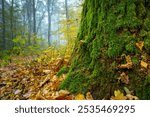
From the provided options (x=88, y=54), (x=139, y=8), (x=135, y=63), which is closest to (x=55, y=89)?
(x=88, y=54)

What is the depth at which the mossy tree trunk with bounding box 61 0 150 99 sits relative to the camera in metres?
2.97

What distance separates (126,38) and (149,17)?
0.42 m

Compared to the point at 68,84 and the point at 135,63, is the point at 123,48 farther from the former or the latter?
the point at 68,84

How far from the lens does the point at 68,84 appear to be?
3.40 meters

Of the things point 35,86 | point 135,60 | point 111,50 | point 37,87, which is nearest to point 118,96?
point 135,60

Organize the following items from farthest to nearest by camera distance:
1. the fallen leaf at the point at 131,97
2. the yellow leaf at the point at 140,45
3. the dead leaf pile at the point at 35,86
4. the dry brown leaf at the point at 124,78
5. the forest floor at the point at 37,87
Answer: the dead leaf pile at the point at 35,86 → the forest floor at the point at 37,87 → the yellow leaf at the point at 140,45 → the dry brown leaf at the point at 124,78 → the fallen leaf at the point at 131,97

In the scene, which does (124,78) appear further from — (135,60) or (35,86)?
(35,86)

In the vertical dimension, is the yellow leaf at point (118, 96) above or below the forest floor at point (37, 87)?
above

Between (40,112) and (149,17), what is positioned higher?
(149,17)

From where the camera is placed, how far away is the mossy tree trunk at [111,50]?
117 inches

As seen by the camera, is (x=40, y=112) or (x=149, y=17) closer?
(x=40, y=112)

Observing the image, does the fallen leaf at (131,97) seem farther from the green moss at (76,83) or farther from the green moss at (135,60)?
the green moss at (76,83)

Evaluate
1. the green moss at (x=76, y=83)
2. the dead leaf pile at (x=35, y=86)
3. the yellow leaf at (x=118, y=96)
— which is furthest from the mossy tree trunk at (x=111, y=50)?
the dead leaf pile at (x=35, y=86)

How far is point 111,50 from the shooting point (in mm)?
3174
